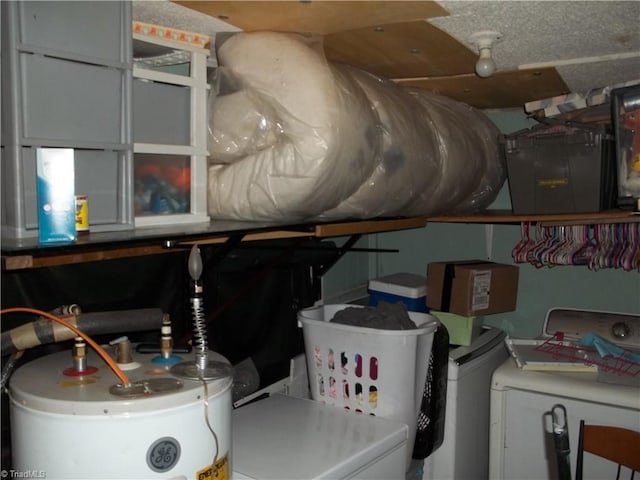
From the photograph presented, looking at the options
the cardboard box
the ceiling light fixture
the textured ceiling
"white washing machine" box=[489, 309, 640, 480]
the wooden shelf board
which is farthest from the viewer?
the cardboard box

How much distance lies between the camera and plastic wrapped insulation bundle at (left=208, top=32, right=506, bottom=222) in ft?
5.29

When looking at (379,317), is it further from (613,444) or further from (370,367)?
(613,444)

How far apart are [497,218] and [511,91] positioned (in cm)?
60

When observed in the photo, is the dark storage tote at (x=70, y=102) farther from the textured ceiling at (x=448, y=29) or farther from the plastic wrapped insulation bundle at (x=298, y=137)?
the plastic wrapped insulation bundle at (x=298, y=137)

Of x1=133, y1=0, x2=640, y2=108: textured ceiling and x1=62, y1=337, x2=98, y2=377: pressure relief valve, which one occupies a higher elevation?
x1=133, y1=0, x2=640, y2=108: textured ceiling

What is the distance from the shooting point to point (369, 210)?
204 centimetres

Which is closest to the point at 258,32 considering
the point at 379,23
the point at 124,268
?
the point at 379,23

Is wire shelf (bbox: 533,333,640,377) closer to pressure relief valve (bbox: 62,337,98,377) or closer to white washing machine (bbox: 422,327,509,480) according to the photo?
white washing machine (bbox: 422,327,509,480)

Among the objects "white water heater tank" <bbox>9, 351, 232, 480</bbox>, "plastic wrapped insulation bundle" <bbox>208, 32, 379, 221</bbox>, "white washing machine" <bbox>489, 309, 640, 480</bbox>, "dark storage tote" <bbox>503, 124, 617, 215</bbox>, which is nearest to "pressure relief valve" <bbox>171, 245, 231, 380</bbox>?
"white water heater tank" <bbox>9, 351, 232, 480</bbox>

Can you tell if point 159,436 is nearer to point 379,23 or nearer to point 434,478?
point 379,23

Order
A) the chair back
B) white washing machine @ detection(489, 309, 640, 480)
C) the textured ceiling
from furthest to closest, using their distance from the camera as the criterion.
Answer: white washing machine @ detection(489, 309, 640, 480), the chair back, the textured ceiling

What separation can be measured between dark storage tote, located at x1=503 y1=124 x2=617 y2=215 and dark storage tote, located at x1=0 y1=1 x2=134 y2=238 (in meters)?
1.94

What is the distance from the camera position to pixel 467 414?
268 centimetres

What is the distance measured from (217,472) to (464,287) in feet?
5.72
